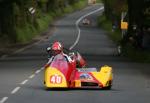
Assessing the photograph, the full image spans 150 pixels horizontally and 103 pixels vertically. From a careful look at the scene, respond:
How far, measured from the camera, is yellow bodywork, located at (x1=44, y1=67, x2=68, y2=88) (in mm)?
21345

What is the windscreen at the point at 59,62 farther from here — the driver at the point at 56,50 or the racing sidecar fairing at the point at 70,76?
the driver at the point at 56,50

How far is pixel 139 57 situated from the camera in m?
43.7

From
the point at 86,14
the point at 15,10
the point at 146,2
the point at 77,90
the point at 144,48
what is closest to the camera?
the point at 77,90

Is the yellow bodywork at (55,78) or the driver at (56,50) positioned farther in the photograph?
the driver at (56,50)

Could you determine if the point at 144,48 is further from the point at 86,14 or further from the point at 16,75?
the point at 86,14

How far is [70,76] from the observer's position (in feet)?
70.9

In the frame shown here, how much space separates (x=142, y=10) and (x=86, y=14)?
95.7 meters

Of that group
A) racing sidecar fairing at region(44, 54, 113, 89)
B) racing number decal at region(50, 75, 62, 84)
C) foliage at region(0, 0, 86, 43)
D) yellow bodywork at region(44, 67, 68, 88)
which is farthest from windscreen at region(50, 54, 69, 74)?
foliage at region(0, 0, 86, 43)

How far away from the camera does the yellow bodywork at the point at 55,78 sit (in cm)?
2135

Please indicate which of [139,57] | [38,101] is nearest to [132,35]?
[139,57]

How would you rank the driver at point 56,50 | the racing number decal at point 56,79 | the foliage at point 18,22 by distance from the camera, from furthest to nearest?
the foliage at point 18,22, the driver at point 56,50, the racing number decal at point 56,79

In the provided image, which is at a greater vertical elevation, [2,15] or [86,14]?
[2,15]

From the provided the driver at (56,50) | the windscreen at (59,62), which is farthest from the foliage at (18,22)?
the windscreen at (59,62)

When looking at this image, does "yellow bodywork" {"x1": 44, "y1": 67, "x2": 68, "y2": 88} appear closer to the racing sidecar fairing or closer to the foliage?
the racing sidecar fairing
